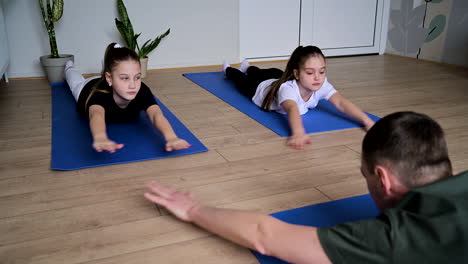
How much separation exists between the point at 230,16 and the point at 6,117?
265 centimetres

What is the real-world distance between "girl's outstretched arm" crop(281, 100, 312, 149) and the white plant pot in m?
2.31

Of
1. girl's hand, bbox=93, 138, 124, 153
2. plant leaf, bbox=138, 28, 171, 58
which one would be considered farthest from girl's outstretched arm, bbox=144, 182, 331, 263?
plant leaf, bbox=138, 28, 171, 58

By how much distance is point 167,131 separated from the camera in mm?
1908

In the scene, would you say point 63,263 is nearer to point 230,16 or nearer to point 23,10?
point 23,10

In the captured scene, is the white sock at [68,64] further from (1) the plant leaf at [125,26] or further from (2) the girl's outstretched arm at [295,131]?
(2) the girl's outstretched arm at [295,131]

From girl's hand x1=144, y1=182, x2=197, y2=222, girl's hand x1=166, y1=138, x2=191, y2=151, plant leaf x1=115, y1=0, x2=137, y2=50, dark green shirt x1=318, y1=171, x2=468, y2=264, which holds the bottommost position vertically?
girl's hand x1=166, y1=138, x2=191, y2=151

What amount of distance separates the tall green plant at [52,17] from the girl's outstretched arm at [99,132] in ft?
5.84

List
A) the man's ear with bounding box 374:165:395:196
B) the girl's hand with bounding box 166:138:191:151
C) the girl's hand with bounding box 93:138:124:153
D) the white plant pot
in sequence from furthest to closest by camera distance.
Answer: the white plant pot < the girl's hand with bounding box 166:138:191:151 < the girl's hand with bounding box 93:138:124:153 < the man's ear with bounding box 374:165:395:196

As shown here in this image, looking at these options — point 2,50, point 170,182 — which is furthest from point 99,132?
point 2,50

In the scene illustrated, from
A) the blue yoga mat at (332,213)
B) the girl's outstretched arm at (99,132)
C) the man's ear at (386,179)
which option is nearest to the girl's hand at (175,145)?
the girl's outstretched arm at (99,132)

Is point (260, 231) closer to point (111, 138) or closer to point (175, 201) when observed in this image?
point (175, 201)

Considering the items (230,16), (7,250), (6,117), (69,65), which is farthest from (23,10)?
(7,250)

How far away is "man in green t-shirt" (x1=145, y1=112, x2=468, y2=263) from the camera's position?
0.76 meters

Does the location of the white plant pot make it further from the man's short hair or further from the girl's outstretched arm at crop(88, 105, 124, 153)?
the man's short hair
